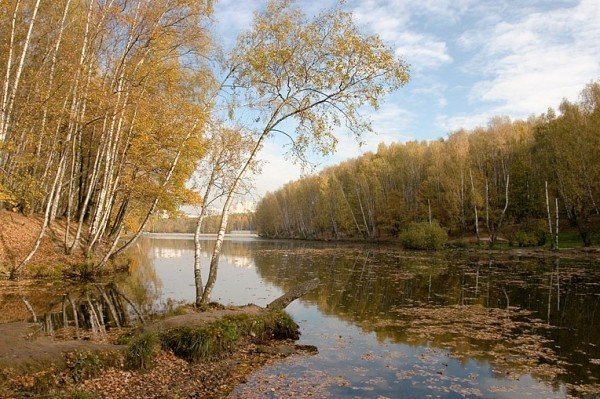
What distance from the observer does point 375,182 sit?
7494 centimetres

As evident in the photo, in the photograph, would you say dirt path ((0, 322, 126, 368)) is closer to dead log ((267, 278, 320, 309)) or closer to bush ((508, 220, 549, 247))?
dead log ((267, 278, 320, 309))

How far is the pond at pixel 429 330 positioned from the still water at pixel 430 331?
4 centimetres

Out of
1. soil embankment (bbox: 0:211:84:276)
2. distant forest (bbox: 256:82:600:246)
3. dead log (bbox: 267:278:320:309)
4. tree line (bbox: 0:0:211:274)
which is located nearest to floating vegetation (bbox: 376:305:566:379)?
dead log (bbox: 267:278:320:309)

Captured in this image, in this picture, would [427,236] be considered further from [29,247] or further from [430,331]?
[29,247]

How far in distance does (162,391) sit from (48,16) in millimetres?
19824

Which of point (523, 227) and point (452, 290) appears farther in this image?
point (523, 227)

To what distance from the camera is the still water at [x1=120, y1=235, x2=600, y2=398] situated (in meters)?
8.55

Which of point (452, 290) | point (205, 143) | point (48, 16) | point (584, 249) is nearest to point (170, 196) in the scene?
point (205, 143)

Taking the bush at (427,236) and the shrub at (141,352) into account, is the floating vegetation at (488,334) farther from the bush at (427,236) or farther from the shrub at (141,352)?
the bush at (427,236)

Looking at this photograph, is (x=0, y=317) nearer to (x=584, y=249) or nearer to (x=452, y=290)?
(x=452, y=290)

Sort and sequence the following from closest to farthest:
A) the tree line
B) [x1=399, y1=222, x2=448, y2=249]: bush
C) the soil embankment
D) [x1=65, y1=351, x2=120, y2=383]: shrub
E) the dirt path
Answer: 1. the dirt path
2. [x1=65, y1=351, x2=120, y2=383]: shrub
3. the tree line
4. the soil embankment
5. [x1=399, y1=222, x2=448, y2=249]: bush

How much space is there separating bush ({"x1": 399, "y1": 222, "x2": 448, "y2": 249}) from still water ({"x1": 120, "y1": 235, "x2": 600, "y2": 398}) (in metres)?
20.5

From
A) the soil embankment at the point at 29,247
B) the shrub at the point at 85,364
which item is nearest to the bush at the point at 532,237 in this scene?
the soil embankment at the point at 29,247

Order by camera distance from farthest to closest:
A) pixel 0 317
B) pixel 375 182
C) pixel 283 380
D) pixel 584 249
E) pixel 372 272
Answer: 1. pixel 375 182
2. pixel 584 249
3. pixel 372 272
4. pixel 0 317
5. pixel 283 380
